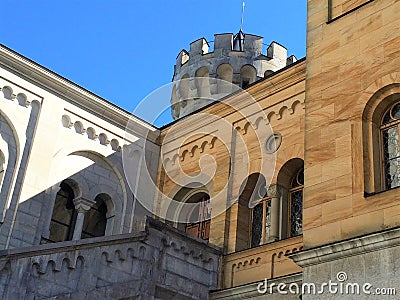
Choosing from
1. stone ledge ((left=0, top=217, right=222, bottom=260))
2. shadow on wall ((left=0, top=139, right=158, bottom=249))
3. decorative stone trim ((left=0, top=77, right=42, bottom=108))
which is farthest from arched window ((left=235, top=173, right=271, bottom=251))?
decorative stone trim ((left=0, top=77, right=42, bottom=108))

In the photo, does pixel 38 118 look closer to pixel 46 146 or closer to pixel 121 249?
pixel 46 146

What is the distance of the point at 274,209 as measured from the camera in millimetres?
13711

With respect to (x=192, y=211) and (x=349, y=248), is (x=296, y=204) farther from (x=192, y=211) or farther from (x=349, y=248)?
(x=349, y=248)

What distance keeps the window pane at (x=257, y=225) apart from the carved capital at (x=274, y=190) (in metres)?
0.59

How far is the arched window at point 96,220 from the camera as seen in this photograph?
16.7 metres

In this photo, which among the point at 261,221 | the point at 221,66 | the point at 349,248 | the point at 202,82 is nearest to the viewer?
the point at 349,248

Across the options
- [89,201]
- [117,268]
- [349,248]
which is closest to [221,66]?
[89,201]

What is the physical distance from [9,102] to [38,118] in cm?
78

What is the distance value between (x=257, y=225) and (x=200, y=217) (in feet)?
6.15

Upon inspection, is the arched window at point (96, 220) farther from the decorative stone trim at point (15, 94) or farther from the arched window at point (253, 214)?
the arched window at point (253, 214)

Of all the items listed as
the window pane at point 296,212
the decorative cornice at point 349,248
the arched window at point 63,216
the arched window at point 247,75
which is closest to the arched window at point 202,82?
the arched window at point 247,75

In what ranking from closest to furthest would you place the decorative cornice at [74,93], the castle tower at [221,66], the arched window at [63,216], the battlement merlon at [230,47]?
the decorative cornice at [74,93], the arched window at [63,216], the castle tower at [221,66], the battlement merlon at [230,47]

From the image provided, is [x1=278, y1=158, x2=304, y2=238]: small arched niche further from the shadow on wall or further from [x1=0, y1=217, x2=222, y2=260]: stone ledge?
the shadow on wall

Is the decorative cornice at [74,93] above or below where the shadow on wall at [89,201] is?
above
